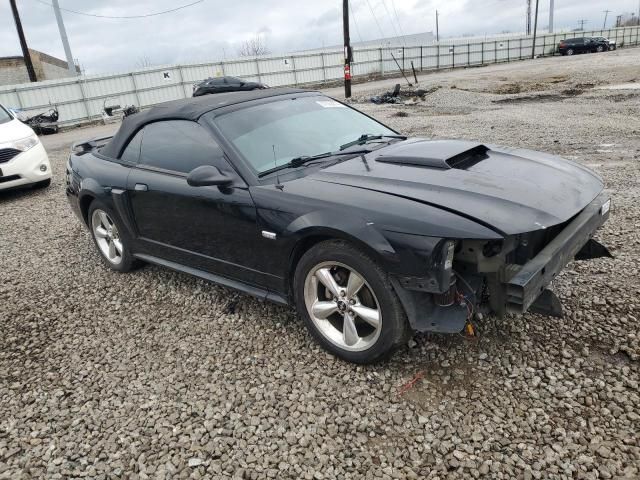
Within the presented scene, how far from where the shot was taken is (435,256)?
2.41m

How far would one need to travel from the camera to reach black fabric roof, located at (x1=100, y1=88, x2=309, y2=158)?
3.67m

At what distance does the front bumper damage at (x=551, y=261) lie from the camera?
7.92 feet

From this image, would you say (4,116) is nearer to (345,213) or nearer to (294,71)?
(345,213)

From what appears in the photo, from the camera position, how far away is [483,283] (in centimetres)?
269

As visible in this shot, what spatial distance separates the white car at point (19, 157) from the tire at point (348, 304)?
21.6 feet

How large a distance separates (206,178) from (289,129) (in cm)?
82

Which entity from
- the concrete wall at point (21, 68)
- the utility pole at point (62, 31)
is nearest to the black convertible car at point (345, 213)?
the utility pole at point (62, 31)

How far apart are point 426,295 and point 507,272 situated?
0.42 m

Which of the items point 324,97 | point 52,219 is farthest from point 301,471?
point 52,219

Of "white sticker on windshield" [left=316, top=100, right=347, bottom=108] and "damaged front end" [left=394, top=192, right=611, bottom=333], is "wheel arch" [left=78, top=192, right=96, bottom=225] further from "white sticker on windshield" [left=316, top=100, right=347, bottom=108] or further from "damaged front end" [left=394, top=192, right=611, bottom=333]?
"damaged front end" [left=394, top=192, right=611, bottom=333]

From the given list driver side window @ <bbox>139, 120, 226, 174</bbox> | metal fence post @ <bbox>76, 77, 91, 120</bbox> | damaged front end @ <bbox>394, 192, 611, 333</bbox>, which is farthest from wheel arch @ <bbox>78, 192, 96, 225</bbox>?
metal fence post @ <bbox>76, 77, 91, 120</bbox>

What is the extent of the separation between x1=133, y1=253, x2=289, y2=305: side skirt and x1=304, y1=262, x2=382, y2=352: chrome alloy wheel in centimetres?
28

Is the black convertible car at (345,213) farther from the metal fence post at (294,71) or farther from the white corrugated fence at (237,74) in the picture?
the metal fence post at (294,71)

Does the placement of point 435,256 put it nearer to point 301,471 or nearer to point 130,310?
point 301,471
